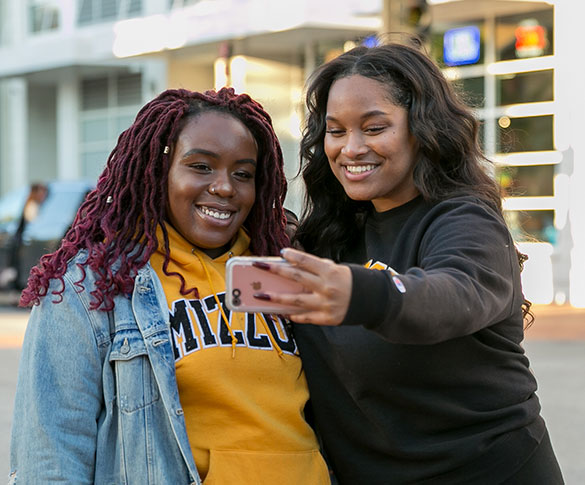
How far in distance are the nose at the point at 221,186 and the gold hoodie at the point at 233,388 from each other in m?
0.18

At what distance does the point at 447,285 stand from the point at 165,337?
804mm

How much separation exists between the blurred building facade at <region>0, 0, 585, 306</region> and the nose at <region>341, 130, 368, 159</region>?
5.83m

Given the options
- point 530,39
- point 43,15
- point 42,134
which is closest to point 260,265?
point 530,39

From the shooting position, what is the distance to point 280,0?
1748 centimetres

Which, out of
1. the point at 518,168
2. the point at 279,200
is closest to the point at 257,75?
the point at 518,168

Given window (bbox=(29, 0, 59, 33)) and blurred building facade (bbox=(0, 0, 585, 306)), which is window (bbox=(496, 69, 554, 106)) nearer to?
blurred building facade (bbox=(0, 0, 585, 306))

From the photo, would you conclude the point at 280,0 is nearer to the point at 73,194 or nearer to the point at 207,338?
the point at 73,194

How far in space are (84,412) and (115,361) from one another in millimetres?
143

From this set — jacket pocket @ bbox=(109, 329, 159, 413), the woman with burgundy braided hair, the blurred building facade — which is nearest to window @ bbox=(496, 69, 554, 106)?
the blurred building facade

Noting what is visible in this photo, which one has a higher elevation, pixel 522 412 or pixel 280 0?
pixel 280 0

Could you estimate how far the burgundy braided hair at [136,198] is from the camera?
94.6 inches

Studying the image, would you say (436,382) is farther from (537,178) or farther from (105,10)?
(105,10)

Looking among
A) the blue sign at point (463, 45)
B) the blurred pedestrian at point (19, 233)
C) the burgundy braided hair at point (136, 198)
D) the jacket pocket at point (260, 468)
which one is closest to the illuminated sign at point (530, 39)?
the blue sign at point (463, 45)

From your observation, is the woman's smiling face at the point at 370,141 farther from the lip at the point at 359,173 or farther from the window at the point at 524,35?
the window at the point at 524,35
